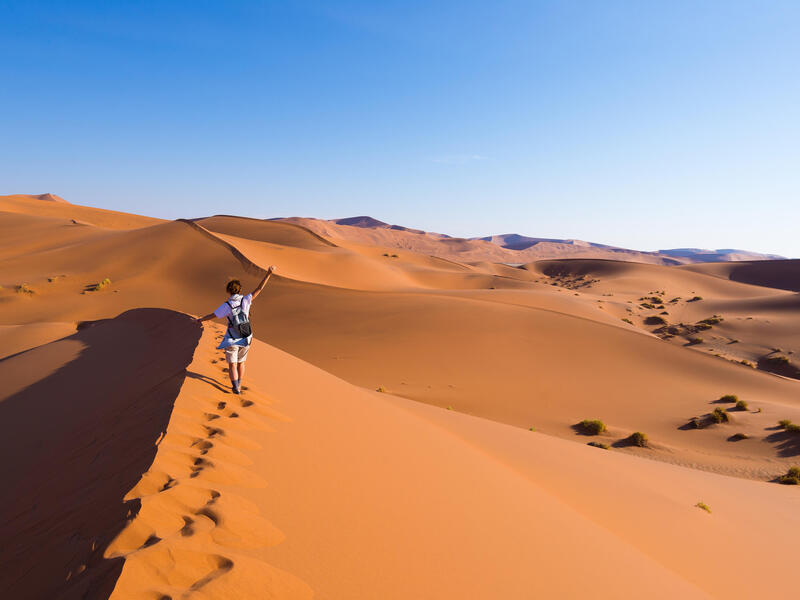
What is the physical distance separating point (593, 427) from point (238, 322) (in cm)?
947

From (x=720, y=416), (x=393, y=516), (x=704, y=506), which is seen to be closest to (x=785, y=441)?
(x=720, y=416)

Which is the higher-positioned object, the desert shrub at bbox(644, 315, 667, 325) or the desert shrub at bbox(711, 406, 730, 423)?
the desert shrub at bbox(644, 315, 667, 325)

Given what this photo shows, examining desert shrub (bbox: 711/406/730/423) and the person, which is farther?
desert shrub (bbox: 711/406/730/423)

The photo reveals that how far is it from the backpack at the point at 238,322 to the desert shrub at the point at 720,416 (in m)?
12.3

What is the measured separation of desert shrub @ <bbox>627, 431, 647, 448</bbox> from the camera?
1034 centimetres

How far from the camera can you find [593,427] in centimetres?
1093

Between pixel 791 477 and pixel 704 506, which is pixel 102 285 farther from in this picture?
pixel 791 477

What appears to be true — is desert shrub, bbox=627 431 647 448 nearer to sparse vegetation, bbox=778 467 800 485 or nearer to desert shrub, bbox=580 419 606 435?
desert shrub, bbox=580 419 606 435

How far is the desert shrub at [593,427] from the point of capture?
10844 mm

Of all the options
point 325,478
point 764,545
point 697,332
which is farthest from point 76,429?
point 697,332

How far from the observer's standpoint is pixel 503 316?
1938 cm

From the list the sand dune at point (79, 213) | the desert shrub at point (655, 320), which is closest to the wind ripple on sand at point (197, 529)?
the desert shrub at point (655, 320)

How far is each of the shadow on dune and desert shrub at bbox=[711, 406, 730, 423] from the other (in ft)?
42.1

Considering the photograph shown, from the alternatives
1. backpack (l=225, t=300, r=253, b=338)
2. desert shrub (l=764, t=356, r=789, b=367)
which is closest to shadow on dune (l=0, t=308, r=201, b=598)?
backpack (l=225, t=300, r=253, b=338)
